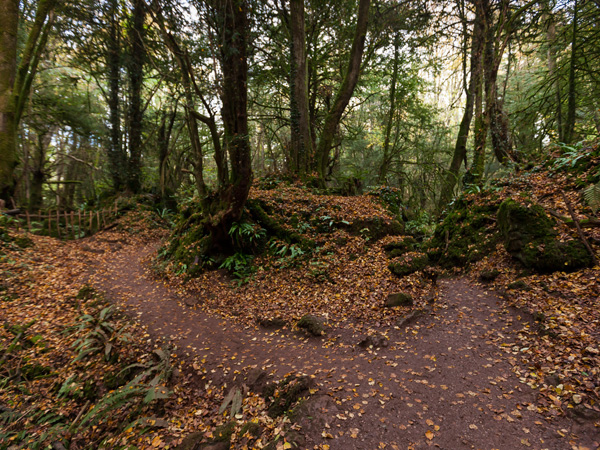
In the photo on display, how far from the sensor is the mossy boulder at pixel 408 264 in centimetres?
628

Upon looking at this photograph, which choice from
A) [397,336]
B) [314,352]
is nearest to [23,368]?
[314,352]

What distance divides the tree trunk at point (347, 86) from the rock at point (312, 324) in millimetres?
6977

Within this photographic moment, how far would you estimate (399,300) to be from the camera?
5359 mm

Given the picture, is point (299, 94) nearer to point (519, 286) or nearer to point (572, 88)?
point (572, 88)

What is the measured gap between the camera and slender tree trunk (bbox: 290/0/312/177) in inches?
410

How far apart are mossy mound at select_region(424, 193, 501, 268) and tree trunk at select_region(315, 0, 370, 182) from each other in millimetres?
5285

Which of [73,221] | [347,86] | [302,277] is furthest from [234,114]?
[73,221]

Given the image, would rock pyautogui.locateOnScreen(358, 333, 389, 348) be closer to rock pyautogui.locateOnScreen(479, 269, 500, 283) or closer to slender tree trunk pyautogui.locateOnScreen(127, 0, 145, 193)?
rock pyautogui.locateOnScreen(479, 269, 500, 283)

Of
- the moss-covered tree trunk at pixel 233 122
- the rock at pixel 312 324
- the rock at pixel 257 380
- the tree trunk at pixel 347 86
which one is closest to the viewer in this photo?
the rock at pixel 257 380

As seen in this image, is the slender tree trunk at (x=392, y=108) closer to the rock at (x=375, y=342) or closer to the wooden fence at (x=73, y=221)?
the rock at (x=375, y=342)

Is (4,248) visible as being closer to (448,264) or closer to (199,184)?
(199,184)

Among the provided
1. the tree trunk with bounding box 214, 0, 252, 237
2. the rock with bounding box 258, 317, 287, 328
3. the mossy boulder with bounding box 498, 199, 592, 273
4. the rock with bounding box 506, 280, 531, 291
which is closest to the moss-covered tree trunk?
the tree trunk with bounding box 214, 0, 252, 237

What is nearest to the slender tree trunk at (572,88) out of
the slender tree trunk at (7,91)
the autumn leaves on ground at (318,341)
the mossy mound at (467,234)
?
the autumn leaves on ground at (318,341)

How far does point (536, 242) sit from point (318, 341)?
4394mm
